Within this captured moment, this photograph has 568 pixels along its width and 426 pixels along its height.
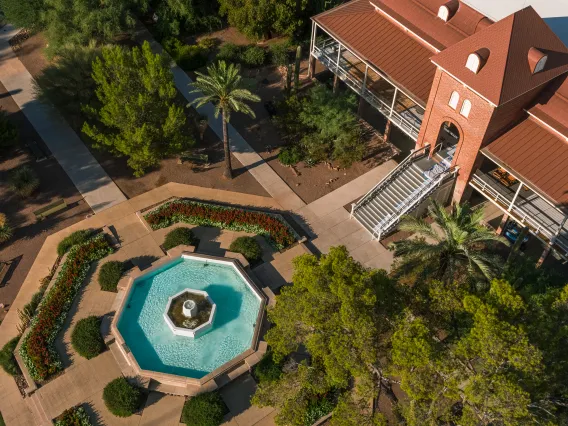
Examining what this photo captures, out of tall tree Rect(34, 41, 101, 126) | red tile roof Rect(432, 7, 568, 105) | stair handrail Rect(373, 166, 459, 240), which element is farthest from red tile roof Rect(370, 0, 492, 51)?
tall tree Rect(34, 41, 101, 126)

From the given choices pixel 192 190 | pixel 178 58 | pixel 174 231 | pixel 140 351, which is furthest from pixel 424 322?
pixel 178 58

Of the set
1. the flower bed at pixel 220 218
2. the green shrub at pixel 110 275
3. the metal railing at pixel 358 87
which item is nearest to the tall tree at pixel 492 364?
the flower bed at pixel 220 218

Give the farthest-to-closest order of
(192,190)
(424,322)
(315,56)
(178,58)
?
1. (178,58)
2. (315,56)
3. (192,190)
4. (424,322)

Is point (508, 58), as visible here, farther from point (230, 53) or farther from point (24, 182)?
point (24, 182)

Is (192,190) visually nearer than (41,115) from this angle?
Yes

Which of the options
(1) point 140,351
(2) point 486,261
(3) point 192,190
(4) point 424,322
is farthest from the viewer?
(3) point 192,190

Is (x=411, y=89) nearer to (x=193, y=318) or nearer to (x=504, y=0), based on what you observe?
(x=504, y=0)

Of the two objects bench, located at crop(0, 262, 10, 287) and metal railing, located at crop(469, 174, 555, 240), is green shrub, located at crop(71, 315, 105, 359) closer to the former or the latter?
bench, located at crop(0, 262, 10, 287)

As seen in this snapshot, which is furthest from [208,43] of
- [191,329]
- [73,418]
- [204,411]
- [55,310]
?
[73,418]
